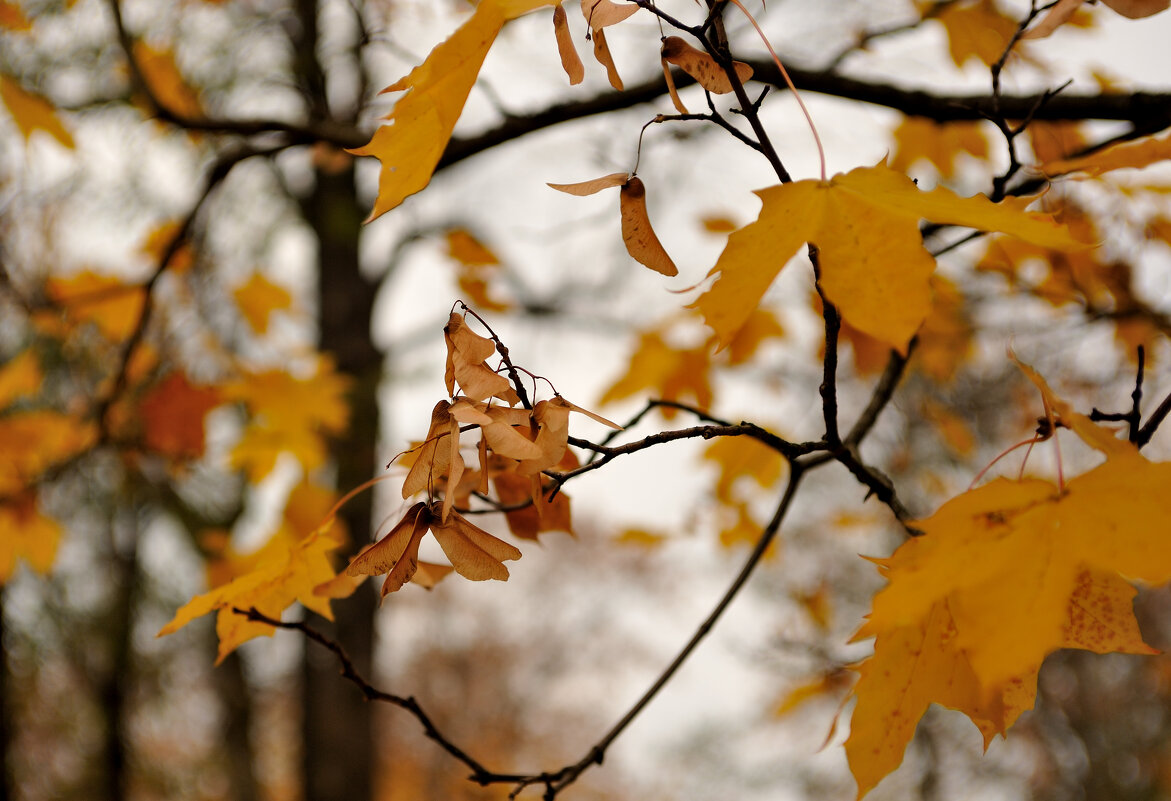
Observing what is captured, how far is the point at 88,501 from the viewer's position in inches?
127

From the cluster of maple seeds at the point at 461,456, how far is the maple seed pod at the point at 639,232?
4.0 inches

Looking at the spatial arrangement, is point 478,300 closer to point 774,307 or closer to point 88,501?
point 774,307

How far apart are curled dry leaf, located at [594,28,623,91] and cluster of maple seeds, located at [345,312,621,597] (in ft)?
0.58

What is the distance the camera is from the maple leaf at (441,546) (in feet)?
1.35

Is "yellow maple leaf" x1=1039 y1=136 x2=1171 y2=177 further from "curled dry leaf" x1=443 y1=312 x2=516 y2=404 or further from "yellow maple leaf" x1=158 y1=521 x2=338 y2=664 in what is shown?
"yellow maple leaf" x1=158 y1=521 x2=338 y2=664

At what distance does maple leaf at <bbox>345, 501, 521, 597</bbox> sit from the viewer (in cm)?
41

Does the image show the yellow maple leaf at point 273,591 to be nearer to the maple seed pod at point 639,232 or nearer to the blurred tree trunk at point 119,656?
the maple seed pod at point 639,232

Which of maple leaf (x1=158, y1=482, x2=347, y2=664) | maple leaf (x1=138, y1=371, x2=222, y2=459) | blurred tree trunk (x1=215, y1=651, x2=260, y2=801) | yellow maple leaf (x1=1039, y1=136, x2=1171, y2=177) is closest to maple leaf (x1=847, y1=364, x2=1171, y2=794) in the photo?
yellow maple leaf (x1=1039, y1=136, x2=1171, y2=177)

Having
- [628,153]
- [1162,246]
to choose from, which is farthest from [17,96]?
[1162,246]

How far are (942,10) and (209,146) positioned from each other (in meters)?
1.99

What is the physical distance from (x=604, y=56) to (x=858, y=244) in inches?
8.1

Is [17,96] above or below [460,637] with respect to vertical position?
below

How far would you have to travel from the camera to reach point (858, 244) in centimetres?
35

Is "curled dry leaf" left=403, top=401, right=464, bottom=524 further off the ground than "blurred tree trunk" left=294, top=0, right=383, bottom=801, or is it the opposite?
"blurred tree trunk" left=294, top=0, right=383, bottom=801
